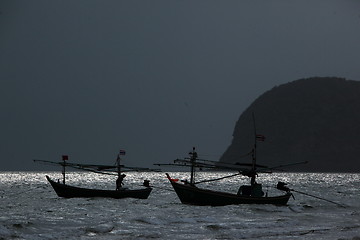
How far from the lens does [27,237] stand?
105 ft

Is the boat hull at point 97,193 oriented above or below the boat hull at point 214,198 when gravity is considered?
below

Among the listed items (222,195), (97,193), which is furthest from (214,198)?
(97,193)

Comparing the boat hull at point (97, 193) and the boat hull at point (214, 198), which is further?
the boat hull at point (97, 193)

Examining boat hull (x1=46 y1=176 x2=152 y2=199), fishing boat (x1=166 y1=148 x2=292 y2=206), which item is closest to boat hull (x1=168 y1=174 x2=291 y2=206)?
fishing boat (x1=166 y1=148 x2=292 y2=206)

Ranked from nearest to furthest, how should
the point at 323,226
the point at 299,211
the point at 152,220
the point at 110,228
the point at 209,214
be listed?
1. the point at 110,228
2. the point at 323,226
3. the point at 152,220
4. the point at 209,214
5. the point at 299,211

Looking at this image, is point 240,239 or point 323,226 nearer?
point 240,239

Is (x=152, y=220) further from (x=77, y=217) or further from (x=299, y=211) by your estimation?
(x=299, y=211)

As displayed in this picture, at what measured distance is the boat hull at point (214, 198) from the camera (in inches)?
2048

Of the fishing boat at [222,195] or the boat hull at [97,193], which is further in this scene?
the boat hull at [97,193]

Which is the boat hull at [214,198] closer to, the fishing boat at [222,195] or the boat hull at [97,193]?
the fishing boat at [222,195]

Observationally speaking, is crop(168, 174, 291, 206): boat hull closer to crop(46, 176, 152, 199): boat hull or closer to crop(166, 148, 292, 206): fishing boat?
crop(166, 148, 292, 206): fishing boat

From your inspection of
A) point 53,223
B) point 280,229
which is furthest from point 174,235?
point 53,223

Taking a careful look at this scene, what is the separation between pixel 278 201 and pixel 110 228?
2326 centimetres

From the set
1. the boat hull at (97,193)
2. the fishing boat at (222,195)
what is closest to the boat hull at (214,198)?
the fishing boat at (222,195)
